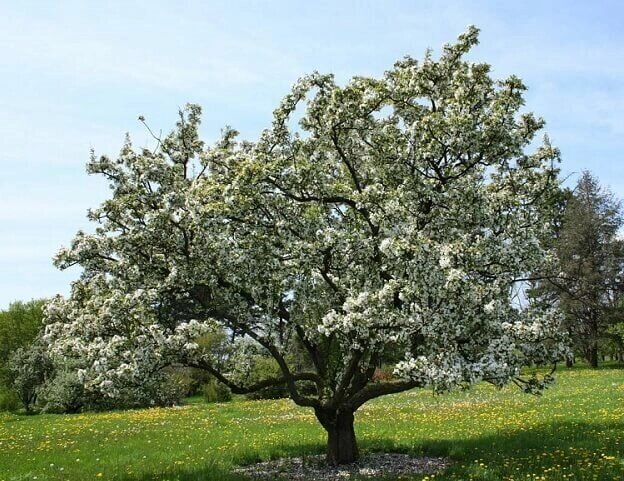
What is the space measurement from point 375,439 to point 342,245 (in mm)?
8571

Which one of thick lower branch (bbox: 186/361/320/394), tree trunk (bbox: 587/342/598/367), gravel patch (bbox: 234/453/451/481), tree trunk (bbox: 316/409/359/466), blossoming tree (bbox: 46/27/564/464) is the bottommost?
tree trunk (bbox: 587/342/598/367)

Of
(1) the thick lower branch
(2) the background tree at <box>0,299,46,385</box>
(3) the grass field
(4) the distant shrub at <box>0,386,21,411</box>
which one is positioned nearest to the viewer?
(3) the grass field

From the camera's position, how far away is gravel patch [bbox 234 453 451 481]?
14609mm

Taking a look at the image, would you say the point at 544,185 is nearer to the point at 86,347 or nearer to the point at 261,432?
the point at 86,347

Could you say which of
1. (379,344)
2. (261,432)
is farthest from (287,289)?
(261,432)

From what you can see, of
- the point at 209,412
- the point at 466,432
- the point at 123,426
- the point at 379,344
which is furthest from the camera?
the point at 209,412

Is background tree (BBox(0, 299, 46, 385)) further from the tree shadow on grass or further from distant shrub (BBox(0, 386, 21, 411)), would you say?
the tree shadow on grass

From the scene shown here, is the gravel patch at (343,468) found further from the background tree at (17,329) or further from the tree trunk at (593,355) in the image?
the background tree at (17,329)

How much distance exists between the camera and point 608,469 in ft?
41.6

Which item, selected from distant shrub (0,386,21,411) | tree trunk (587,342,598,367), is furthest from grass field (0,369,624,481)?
tree trunk (587,342,598,367)

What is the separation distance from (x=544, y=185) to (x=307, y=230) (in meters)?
5.98

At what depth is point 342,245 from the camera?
44.8 ft

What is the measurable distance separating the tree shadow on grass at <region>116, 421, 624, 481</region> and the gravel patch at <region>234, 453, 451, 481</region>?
500 mm

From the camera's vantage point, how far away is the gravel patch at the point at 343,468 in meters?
14.6
